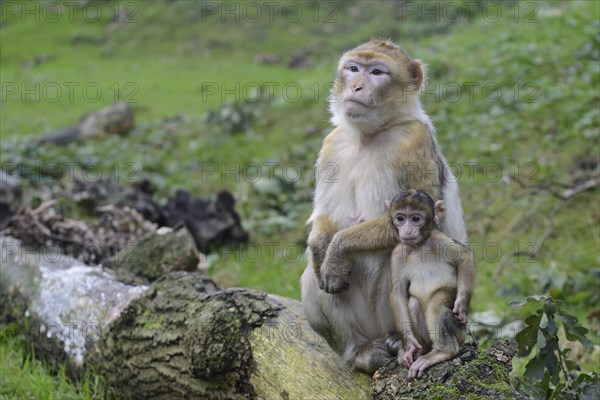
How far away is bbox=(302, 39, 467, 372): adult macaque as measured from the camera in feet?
15.6

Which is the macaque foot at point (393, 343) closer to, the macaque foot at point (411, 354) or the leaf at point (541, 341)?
the macaque foot at point (411, 354)

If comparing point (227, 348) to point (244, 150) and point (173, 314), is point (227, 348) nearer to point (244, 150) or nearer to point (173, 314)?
point (173, 314)

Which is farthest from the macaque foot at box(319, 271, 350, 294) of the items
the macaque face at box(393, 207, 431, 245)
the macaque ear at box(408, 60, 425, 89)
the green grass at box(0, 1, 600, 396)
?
the green grass at box(0, 1, 600, 396)

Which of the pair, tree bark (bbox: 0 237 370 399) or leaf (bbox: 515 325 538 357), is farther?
tree bark (bbox: 0 237 370 399)

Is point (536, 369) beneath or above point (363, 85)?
beneath

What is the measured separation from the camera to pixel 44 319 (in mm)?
6328

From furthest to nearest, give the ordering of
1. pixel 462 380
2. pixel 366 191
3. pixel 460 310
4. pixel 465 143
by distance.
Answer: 1. pixel 465 143
2. pixel 366 191
3. pixel 460 310
4. pixel 462 380

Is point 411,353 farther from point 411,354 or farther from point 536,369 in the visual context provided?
point 536,369

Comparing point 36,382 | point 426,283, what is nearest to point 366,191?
point 426,283

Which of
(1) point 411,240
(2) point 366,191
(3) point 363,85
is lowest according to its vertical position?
(1) point 411,240

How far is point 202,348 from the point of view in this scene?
15.6ft

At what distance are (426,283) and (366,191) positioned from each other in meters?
0.84

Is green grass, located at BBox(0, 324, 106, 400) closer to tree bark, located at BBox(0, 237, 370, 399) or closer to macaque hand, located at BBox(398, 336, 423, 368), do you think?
tree bark, located at BBox(0, 237, 370, 399)

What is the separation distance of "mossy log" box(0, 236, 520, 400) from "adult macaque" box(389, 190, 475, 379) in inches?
5.8
